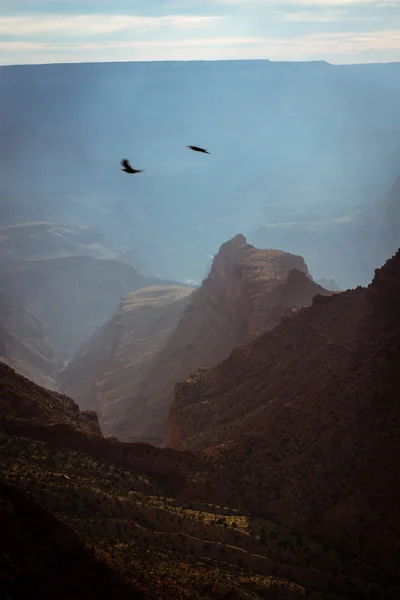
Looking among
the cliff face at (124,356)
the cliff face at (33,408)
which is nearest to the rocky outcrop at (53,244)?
the cliff face at (124,356)

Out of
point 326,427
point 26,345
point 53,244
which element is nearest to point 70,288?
point 53,244

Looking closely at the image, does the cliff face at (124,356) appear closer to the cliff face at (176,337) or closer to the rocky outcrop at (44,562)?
the cliff face at (176,337)

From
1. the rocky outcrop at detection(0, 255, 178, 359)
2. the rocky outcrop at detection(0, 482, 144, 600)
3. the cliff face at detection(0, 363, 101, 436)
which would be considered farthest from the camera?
the rocky outcrop at detection(0, 255, 178, 359)

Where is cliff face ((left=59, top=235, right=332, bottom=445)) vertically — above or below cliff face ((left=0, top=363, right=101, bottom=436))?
above

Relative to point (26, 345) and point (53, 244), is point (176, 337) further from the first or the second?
point (53, 244)

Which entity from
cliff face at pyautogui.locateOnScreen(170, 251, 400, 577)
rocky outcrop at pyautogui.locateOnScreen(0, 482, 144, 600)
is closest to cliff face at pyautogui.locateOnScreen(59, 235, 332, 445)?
cliff face at pyautogui.locateOnScreen(170, 251, 400, 577)

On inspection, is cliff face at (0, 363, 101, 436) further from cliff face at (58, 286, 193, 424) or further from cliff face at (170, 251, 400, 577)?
cliff face at (58, 286, 193, 424)
